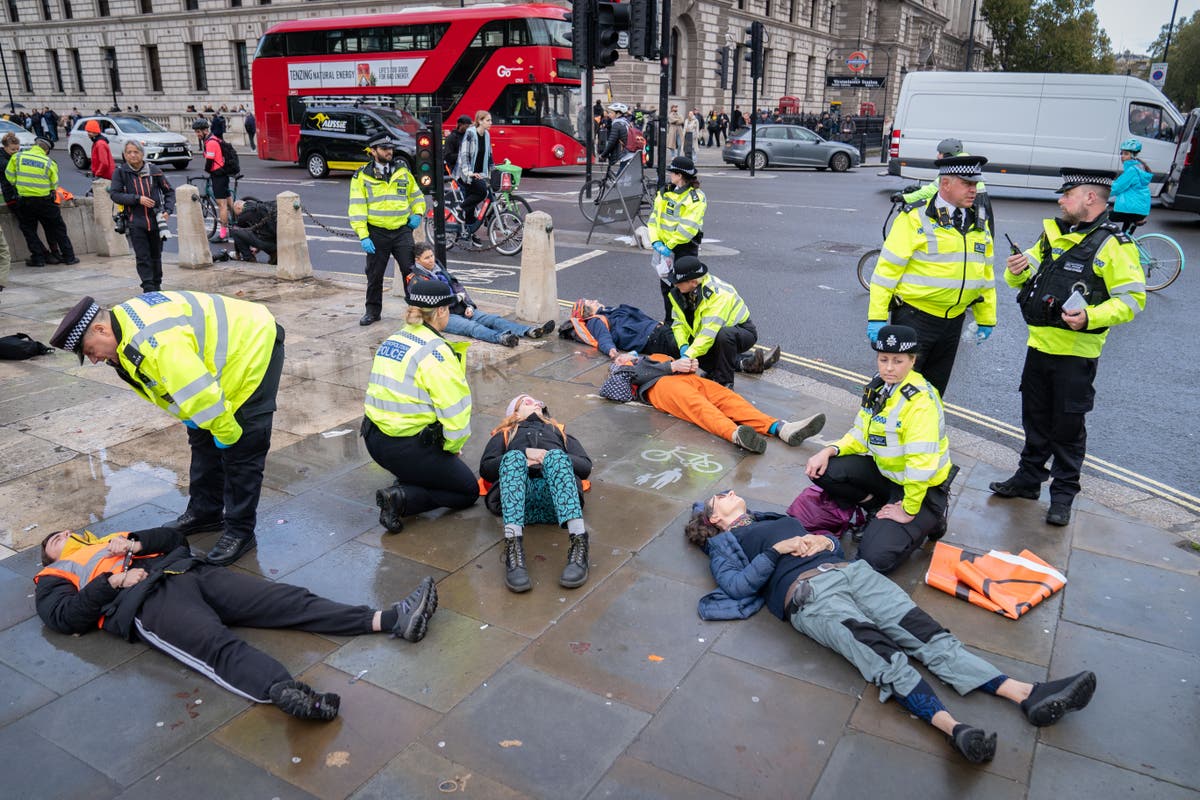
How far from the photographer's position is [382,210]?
9.15 meters

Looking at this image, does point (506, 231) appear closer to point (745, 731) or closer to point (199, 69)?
point (745, 731)

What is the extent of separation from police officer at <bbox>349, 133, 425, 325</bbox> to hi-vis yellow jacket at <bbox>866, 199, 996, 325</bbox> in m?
5.42

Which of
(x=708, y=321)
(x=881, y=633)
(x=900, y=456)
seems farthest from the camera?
(x=708, y=321)

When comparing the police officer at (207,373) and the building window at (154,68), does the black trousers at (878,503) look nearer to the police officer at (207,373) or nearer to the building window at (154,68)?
the police officer at (207,373)

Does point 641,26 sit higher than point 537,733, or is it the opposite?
point 641,26

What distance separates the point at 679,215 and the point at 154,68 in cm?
5064

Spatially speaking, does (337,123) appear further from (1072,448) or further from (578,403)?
(1072,448)

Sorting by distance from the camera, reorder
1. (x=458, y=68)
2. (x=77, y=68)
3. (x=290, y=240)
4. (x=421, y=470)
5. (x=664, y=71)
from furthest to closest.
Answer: (x=77, y=68) < (x=458, y=68) < (x=664, y=71) < (x=290, y=240) < (x=421, y=470)

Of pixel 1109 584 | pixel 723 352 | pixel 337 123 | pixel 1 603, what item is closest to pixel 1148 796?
pixel 1109 584

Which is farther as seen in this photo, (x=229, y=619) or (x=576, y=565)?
(x=576, y=565)

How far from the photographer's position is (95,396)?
7355 mm

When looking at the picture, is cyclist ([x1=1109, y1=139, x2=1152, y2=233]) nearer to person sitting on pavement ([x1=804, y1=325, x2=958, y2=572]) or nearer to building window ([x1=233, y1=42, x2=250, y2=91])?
person sitting on pavement ([x1=804, y1=325, x2=958, y2=572])

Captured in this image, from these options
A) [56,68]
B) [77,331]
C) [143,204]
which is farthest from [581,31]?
[56,68]

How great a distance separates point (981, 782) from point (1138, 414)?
5.40 m
